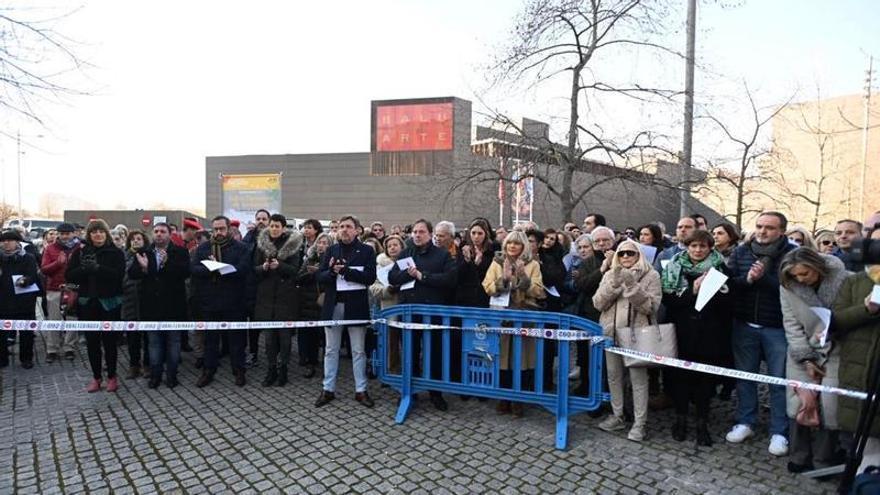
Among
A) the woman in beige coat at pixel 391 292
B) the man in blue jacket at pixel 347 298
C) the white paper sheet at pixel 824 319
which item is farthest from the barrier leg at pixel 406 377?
the white paper sheet at pixel 824 319

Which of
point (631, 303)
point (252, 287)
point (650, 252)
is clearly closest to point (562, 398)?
point (631, 303)

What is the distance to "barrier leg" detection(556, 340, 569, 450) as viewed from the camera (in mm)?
4449

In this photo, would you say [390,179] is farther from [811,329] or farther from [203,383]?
[811,329]

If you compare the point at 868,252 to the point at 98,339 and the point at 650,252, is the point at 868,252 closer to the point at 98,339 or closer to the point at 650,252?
the point at 650,252

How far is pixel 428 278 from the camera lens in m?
5.40

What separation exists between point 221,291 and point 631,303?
4552 millimetres

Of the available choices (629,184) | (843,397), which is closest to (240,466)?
(843,397)

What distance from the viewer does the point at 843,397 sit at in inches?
143

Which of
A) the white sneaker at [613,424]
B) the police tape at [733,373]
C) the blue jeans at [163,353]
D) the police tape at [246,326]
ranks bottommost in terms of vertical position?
the white sneaker at [613,424]

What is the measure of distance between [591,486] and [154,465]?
336 centimetres

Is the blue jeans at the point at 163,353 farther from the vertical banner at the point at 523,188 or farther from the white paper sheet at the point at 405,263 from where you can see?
the vertical banner at the point at 523,188

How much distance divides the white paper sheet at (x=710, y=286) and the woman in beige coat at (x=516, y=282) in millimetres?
1447

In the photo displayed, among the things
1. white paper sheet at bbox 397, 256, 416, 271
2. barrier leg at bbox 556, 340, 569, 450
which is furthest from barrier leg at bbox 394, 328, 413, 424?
barrier leg at bbox 556, 340, 569, 450

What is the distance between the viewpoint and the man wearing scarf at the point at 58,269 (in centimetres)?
736
